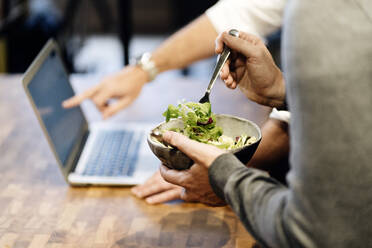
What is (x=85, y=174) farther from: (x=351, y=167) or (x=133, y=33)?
(x=133, y=33)

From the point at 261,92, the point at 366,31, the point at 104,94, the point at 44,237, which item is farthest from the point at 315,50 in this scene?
the point at 104,94

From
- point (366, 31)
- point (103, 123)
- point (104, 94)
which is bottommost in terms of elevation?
point (103, 123)

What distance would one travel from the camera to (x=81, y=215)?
1195mm

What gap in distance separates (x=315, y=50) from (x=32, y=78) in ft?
2.80

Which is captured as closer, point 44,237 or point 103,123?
point 44,237

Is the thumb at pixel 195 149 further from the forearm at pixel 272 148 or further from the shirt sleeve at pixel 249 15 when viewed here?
the shirt sleeve at pixel 249 15

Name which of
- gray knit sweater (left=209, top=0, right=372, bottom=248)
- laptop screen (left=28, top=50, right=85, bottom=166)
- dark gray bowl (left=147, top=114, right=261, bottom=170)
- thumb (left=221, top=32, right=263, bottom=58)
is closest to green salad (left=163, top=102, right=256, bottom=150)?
dark gray bowl (left=147, top=114, right=261, bottom=170)

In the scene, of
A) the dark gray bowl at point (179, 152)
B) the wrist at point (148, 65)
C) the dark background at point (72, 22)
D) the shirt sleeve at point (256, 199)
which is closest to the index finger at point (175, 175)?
the dark gray bowl at point (179, 152)

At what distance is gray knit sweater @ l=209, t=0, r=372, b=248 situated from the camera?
67 cm

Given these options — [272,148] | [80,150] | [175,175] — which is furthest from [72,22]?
[175,175]

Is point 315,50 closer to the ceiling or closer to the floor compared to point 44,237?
closer to the ceiling

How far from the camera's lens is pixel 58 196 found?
128 cm

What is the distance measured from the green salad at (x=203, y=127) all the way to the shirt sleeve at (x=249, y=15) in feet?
2.17

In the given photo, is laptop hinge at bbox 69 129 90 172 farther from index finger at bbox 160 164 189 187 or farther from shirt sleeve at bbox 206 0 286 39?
shirt sleeve at bbox 206 0 286 39
